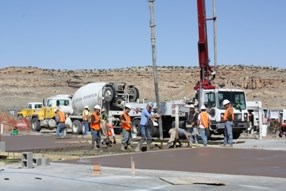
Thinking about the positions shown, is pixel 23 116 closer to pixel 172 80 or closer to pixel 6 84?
pixel 6 84

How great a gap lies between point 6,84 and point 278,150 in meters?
83.2

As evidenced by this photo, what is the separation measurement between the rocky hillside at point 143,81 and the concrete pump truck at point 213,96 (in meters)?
49.6

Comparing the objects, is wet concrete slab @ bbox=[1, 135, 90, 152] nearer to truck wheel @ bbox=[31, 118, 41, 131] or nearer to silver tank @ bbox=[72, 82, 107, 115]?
silver tank @ bbox=[72, 82, 107, 115]

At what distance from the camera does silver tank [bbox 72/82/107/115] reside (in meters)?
37.2

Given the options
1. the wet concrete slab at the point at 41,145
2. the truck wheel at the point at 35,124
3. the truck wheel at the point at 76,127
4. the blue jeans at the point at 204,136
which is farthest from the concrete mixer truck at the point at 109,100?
the blue jeans at the point at 204,136

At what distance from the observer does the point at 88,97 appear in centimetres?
3800

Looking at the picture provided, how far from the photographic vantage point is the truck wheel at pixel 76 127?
37.8m

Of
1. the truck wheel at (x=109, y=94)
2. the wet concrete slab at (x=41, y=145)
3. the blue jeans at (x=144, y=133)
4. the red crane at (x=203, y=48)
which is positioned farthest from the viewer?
the truck wheel at (x=109, y=94)

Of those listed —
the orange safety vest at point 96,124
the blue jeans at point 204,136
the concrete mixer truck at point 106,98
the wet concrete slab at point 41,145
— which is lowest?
the wet concrete slab at point 41,145

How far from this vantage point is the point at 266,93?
89.3 m

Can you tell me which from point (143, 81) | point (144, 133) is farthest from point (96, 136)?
point (143, 81)

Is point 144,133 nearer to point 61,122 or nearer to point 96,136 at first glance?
point 96,136

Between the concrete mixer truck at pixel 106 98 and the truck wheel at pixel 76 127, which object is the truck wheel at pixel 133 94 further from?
the truck wheel at pixel 76 127

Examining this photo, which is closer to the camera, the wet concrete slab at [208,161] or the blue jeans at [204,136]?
the wet concrete slab at [208,161]
